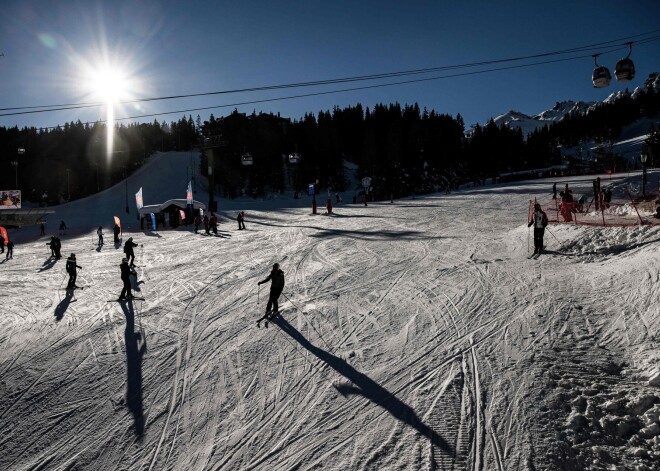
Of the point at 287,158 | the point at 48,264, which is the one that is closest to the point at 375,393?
the point at 48,264

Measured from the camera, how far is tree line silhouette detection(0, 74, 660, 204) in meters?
68.8

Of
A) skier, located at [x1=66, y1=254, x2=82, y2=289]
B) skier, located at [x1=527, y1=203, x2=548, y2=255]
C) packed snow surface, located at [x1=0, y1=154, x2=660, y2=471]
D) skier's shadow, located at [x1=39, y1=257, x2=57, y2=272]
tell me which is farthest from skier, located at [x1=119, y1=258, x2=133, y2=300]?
skier, located at [x1=527, y1=203, x2=548, y2=255]

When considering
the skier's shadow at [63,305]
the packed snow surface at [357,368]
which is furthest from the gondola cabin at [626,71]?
the skier's shadow at [63,305]

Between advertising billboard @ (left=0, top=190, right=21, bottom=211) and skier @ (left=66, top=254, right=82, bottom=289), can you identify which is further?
advertising billboard @ (left=0, top=190, right=21, bottom=211)

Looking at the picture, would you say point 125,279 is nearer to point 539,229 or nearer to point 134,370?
point 134,370

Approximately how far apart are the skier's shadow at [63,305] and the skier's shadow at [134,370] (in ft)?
5.92

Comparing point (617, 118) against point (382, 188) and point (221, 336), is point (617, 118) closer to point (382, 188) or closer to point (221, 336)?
point (382, 188)

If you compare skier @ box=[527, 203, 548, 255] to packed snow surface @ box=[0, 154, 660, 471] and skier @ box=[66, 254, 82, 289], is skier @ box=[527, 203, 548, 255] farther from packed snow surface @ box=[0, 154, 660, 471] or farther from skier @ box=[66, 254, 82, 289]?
skier @ box=[66, 254, 82, 289]

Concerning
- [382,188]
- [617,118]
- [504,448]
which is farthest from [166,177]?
[617,118]

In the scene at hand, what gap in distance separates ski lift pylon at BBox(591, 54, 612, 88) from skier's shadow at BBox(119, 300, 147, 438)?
11.8m

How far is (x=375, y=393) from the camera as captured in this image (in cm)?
570

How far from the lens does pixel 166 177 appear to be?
74938mm

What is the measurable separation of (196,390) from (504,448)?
4410 mm

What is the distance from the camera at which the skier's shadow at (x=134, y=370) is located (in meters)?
5.52
